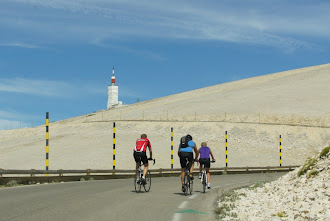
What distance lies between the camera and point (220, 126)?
64438 millimetres

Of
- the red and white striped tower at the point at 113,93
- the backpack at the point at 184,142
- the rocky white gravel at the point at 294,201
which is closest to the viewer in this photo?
the rocky white gravel at the point at 294,201

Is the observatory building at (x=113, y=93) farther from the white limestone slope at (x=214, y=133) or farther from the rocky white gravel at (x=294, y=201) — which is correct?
the rocky white gravel at (x=294, y=201)

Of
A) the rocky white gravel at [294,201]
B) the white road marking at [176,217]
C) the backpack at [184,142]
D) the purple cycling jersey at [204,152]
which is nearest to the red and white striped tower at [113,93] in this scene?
the purple cycling jersey at [204,152]

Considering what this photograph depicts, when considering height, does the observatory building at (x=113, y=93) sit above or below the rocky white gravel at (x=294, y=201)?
above

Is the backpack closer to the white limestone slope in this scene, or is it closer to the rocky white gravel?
the rocky white gravel

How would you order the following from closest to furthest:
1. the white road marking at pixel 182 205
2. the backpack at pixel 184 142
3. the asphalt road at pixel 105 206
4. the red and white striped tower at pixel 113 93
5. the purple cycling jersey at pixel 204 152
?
the asphalt road at pixel 105 206
the white road marking at pixel 182 205
the backpack at pixel 184 142
the purple cycling jersey at pixel 204 152
the red and white striped tower at pixel 113 93

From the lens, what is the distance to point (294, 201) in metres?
11.4

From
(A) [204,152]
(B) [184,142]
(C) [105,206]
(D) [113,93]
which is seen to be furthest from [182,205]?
(D) [113,93]

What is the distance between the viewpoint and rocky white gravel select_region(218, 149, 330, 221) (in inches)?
386

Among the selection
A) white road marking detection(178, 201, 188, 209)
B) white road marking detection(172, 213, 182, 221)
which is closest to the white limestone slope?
white road marking detection(178, 201, 188, 209)

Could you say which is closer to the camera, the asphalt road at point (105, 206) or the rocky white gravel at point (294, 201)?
the rocky white gravel at point (294, 201)

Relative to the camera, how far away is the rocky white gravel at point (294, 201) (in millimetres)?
9806

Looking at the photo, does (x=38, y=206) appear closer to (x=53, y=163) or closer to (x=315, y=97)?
(x=53, y=163)

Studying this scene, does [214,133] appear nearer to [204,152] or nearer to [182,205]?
[204,152]
